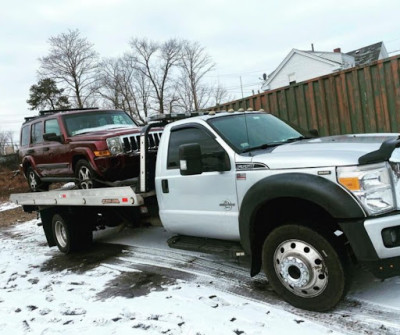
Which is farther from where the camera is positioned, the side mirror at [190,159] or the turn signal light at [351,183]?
the side mirror at [190,159]

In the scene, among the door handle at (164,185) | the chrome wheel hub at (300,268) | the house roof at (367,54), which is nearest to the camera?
the chrome wheel hub at (300,268)

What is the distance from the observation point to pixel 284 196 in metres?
3.72

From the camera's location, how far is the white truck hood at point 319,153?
11.5 feet

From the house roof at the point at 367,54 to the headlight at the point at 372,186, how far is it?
3452 centimetres

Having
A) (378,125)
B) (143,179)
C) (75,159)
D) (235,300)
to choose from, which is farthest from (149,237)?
(378,125)

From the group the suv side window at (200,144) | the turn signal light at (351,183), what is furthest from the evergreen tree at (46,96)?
the turn signal light at (351,183)

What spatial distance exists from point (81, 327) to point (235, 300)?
60.6 inches

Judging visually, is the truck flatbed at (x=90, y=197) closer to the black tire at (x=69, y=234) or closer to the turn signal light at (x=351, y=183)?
the black tire at (x=69, y=234)

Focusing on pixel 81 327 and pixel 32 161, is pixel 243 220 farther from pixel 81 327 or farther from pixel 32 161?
pixel 32 161

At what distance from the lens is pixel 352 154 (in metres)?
3.48

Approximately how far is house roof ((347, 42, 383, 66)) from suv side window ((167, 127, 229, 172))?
3349 centimetres

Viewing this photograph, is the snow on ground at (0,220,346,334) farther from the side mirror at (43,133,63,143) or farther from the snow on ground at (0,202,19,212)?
the snow on ground at (0,202,19,212)

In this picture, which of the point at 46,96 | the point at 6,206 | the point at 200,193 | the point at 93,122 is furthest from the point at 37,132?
the point at 46,96

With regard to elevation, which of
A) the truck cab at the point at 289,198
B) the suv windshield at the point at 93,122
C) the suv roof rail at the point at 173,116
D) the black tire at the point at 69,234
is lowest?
the black tire at the point at 69,234
